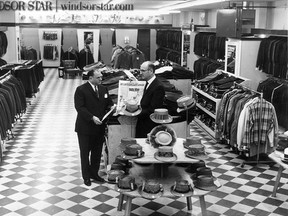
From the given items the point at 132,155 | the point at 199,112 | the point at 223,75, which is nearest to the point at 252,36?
the point at 223,75

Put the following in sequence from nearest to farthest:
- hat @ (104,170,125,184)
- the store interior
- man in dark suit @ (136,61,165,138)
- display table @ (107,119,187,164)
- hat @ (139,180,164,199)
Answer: hat @ (139,180,164,199)
hat @ (104,170,125,184)
the store interior
man in dark suit @ (136,61,165,138)
display table @ (107,119,187,164)

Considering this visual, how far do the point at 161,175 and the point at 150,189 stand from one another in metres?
0.60

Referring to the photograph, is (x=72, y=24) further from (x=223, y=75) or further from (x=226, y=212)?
(x=226, y=212)

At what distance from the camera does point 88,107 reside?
22.7 ft

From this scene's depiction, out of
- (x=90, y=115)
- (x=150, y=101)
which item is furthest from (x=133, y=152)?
(x=150, y=101)

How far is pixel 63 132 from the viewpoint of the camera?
35.2 feet

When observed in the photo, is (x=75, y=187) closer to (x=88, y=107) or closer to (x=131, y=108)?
(x=88, y=107)

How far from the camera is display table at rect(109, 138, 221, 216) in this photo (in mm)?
5145

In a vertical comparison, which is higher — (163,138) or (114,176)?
(163,138)

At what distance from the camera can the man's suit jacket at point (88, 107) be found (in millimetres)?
6789

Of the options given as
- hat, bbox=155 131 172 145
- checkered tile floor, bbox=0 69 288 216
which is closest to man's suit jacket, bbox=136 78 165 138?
checkered tile floor, bbox=0 69 288 216

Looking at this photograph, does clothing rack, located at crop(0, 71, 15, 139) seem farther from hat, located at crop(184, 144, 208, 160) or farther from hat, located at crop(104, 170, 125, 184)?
hat, located at crop(184, 144, 208, 160)

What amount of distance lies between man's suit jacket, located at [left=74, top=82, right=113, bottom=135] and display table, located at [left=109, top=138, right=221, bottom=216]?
0.94 metres

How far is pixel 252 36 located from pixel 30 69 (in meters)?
6.43
